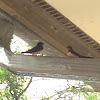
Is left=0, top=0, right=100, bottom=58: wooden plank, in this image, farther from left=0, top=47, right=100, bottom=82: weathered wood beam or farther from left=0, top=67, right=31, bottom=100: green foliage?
left=0, top=67, right=31, bottom=100: green foliage

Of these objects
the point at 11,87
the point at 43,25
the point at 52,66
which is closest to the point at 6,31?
the point at 43,25

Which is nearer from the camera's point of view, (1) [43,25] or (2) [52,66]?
(2) [52,66]

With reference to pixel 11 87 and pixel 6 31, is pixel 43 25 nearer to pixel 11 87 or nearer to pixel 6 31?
pixel 6 31

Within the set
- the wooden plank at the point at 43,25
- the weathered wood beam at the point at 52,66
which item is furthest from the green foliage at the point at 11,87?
the weathered wood beam at the point at 52,66

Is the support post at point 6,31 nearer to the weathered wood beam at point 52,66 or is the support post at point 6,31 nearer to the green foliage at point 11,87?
the weathered wood beam at point 52,66

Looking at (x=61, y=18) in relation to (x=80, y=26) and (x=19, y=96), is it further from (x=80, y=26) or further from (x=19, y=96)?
(x=19, y=96)

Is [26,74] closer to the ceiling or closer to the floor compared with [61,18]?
closer to the floor

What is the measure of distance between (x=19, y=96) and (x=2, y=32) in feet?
12.5

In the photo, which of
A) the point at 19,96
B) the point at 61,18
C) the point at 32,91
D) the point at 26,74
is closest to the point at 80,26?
the point at 61,18

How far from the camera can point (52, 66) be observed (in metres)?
1.95

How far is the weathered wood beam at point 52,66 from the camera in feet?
6.26

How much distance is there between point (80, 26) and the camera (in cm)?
216

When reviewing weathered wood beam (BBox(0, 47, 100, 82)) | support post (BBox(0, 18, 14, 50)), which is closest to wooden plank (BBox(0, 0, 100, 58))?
support post (BBox(0, 18, 14, 50))

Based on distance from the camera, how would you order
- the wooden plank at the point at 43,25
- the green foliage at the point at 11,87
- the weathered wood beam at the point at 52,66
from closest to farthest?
the weathered wood beam at the point at 52,66, the wooden plank at the point at 43,25, the green foliage at the point at 11,87
